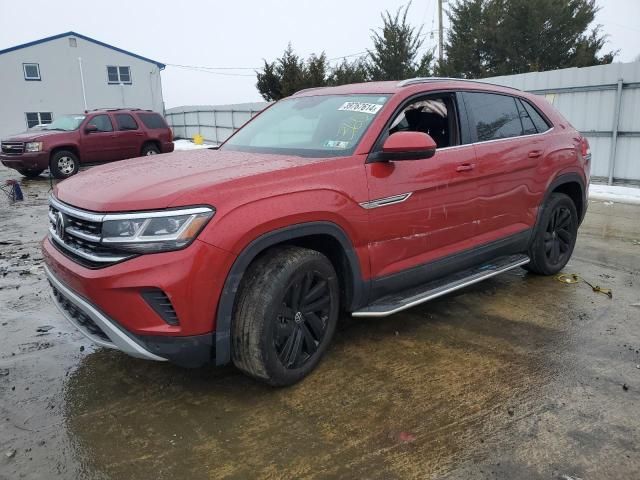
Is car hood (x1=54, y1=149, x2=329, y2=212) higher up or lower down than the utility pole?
lower down

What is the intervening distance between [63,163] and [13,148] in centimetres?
126

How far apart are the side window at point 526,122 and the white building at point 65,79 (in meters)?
33.5

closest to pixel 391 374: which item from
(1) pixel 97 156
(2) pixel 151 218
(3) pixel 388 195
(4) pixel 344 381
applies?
(4) pixel 344 381

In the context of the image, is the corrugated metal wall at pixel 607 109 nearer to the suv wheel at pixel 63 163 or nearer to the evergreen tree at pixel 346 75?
the suv wheel at pixel 63 163

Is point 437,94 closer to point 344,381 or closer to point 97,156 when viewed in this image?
point 344,381

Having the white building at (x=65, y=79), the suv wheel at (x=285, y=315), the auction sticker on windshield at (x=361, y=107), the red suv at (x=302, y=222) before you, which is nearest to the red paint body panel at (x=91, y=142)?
the red suv at (x=302, y=222)

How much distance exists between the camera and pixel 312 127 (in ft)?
12.9

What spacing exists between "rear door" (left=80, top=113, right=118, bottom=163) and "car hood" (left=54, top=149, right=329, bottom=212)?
39.8 ft

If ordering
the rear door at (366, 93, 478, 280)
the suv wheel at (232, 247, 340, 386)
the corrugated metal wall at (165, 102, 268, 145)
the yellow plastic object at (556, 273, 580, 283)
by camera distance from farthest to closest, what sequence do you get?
the corrugated metal wall at (165, 102, 268, 145)
the yellow plastic object at (556, 273, 580, 283)
the rear door at (366, 93, 478, 280)
the suv wheel at (232, 247, 340, 386)

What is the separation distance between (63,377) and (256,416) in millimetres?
1387

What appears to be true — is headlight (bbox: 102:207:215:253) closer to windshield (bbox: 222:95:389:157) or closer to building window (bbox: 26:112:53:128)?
windshield (bbox: 222:95:389:157)

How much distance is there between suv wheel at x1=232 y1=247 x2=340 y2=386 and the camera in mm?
2939

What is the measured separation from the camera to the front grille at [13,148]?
45.8 feet

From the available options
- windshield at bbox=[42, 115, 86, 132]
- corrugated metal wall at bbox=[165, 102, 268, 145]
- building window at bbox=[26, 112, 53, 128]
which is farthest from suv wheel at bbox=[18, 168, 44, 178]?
building window at bbox=[26, 112, 53, 128]
